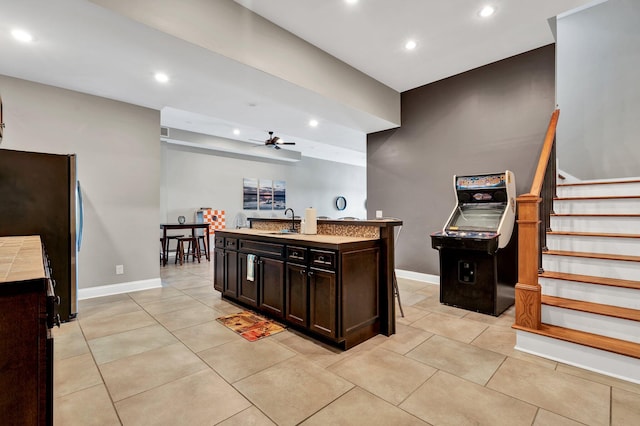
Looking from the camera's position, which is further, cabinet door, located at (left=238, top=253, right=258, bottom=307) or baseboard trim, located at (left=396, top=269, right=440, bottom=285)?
baseboard trim, located at (left=396, top=269, right=440, bottom=285)

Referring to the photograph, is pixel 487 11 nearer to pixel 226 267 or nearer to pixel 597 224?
pixel 597 224

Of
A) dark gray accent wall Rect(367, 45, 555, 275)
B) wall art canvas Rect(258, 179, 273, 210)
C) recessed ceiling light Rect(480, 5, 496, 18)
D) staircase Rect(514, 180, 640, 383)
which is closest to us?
staircase Rect(514, 180, 640, 383)

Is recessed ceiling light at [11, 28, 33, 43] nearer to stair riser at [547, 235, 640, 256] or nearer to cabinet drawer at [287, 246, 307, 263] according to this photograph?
cabinet drawer at [287, 246, 307, 263]

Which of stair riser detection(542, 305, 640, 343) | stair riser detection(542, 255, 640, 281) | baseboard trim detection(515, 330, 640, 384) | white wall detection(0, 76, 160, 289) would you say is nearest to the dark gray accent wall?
stair riser detection(542, 255, 640, 281)

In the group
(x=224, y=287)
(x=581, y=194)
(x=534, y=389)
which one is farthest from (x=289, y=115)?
(x=534, y=389)

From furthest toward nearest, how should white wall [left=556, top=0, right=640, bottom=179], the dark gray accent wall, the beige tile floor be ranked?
1. white wall [left=556, top=0, right=640, bottom=179]
2. the dark gray accent wall
3. the beige tile floor

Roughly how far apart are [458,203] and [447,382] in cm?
249

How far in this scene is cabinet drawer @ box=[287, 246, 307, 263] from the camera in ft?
→ 9.17

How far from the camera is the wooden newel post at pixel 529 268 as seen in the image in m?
Answer: 2.54

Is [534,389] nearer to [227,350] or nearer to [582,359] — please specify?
[582,359]

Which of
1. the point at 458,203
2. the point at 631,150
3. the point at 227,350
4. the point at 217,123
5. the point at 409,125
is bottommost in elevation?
the point at 227,350

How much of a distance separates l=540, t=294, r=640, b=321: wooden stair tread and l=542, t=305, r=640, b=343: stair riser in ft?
0.10

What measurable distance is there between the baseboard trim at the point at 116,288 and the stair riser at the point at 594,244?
17.7 ft

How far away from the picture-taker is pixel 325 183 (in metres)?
12.0
